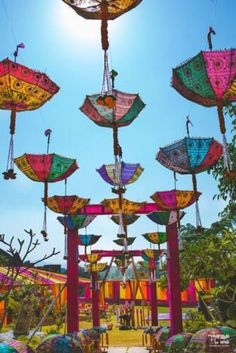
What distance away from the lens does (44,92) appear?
26.3ft

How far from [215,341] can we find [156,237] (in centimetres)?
1093

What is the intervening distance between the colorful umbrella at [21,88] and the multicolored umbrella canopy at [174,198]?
211 inches

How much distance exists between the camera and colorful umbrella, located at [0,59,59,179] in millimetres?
7445

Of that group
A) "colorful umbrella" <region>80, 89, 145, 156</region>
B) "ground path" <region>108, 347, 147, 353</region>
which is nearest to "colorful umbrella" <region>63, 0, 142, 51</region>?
"colorful umbrella" <region>80, 89, 145, 156</region>

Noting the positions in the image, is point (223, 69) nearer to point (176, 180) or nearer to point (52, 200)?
point (176, 180)

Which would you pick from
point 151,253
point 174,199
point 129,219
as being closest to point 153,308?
point 151,253

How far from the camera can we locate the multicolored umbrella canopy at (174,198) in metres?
12.3

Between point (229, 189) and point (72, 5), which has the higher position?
point (72, 5)

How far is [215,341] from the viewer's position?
7965 mm

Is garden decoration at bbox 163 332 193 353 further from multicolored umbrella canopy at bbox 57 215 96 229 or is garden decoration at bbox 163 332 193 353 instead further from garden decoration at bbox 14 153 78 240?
multicolored umbrella canopy at bbox 57 215 96 229

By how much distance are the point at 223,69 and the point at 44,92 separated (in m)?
3.24

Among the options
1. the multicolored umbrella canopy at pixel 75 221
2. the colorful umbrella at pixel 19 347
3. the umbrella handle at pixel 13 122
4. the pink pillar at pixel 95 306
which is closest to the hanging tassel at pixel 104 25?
the umbrella handle at pixel 13 122

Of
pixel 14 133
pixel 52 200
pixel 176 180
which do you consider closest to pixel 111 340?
pixel 52 200

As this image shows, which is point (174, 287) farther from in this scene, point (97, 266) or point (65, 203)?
point (97, 266)
